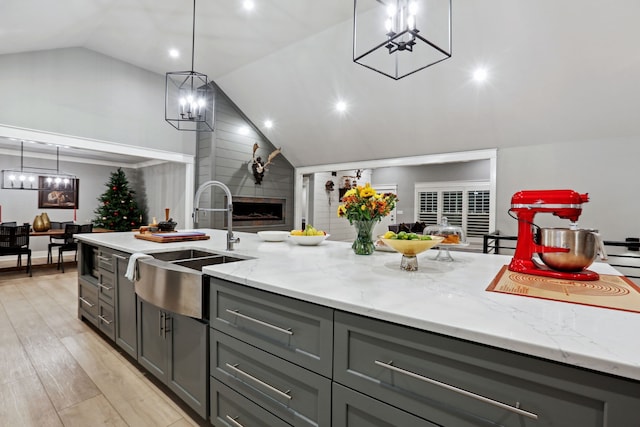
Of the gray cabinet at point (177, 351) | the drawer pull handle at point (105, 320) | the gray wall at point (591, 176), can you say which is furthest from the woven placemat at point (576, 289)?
the gray wall at point (591, 176)

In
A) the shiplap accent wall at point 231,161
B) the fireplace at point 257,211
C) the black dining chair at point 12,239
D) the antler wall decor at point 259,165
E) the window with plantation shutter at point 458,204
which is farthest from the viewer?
the window with plantation shutter at point 458,204

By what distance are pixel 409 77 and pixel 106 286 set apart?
435 cm

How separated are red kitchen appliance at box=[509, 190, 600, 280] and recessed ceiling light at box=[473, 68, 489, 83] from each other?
10.3 feet

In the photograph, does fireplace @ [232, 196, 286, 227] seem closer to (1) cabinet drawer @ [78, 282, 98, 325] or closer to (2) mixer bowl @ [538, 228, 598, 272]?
(1) cabinet drawer @ [78, 282, 98, 325]

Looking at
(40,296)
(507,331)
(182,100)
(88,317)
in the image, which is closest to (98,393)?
(88,317)

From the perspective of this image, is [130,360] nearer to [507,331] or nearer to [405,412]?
[405,412]

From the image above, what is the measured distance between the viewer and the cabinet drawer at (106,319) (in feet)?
8.22

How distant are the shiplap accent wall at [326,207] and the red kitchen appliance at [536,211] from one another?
6312 millimetres

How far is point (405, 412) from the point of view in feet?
2.99

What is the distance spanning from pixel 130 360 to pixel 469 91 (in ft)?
16.0

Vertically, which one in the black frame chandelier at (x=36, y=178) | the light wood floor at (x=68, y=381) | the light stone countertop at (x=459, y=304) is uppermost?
the black frame chandelier at (x=36, y=178)

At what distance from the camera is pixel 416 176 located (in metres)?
8.41

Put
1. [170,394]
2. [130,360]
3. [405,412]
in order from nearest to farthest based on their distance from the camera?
[405,412]
[170,394]
[130,360]

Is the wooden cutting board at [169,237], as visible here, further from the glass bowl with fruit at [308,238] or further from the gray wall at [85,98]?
the gray wall at [85,98]
